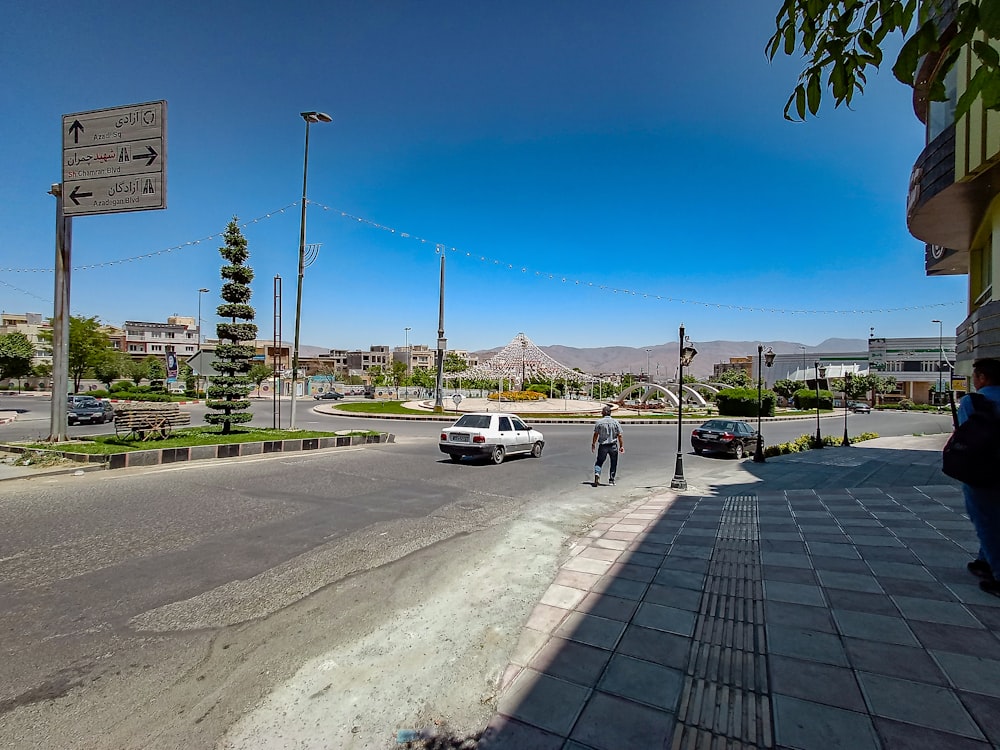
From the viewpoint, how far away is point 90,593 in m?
4.40

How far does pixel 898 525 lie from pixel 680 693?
5453mm

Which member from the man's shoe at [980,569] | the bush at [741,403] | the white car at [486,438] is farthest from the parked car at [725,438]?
the bush at [741,403]

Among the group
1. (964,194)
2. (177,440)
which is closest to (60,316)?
(177,440)

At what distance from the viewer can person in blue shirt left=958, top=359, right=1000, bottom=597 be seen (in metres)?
4.01

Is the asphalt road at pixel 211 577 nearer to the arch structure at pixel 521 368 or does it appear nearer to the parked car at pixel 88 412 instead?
the parked car at pixel 88 412

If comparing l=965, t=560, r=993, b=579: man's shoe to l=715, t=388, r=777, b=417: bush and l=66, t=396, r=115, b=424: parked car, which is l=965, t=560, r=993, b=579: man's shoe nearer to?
l=66, t=396, r=115, b=424: parked car

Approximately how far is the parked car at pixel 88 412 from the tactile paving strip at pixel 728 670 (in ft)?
95.7

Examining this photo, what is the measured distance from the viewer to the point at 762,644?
11.7 ft

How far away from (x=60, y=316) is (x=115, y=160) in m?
4.52

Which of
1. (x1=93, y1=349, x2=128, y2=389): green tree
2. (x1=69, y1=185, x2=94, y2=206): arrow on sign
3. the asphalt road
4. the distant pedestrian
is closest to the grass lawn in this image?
the asphalt road

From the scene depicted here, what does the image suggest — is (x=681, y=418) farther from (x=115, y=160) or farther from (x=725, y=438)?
(x=115, y=160)

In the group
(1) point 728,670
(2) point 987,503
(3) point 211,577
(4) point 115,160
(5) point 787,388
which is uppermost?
(4) point 115,160

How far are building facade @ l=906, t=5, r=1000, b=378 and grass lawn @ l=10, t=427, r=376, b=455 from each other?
16.2 metres

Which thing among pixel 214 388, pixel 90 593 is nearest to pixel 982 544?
pixel 90 593
